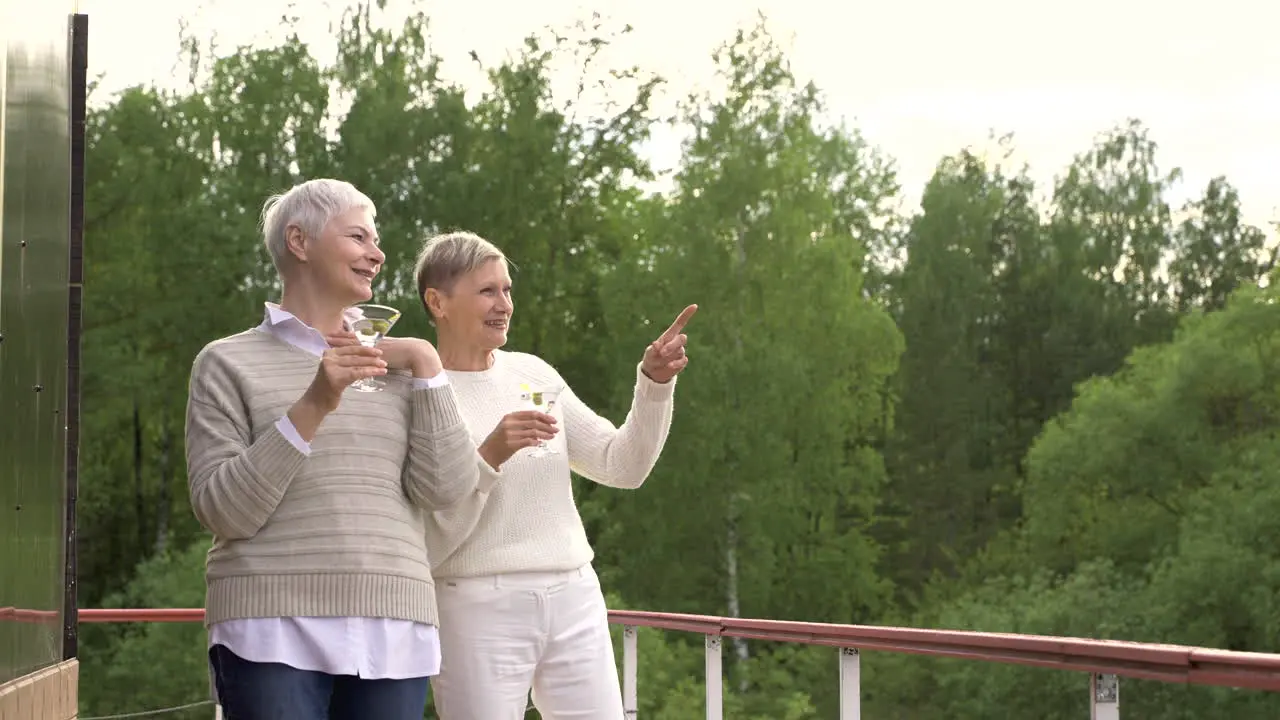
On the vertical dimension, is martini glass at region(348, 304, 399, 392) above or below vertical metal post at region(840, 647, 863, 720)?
above

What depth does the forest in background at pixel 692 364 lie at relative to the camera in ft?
85.8

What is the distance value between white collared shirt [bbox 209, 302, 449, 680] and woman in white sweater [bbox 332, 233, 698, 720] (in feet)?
1.85

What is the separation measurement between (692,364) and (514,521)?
2407 centimetres

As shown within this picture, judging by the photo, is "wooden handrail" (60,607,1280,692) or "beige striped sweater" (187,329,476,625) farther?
"beige striped sweater" (187,329,476,625)

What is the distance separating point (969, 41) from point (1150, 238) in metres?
8.70

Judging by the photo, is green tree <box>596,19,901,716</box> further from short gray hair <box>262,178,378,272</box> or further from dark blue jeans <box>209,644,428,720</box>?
dark blue jeans <box>209,644,428,720</box>

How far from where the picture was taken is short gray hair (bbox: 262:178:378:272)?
8.70 ft

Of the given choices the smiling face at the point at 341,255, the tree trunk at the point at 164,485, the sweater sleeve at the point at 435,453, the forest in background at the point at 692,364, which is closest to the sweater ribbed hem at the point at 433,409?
the sweater sleeve at the point at 435,453

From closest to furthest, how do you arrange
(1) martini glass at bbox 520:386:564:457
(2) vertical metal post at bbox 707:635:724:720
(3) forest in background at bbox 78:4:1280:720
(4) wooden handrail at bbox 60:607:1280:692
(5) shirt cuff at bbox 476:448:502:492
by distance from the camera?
1. (4) wooden handrail at bbox 60:607:1280:692
2. (5) shirt cuff at bbox 476:448:502:492
3. (1) martini glass at bbox 520:386:564:457
4. (2) vertical metal post at bbox 707:635:724:720
5. (3) forest in background at bbox 78:4:1280:720

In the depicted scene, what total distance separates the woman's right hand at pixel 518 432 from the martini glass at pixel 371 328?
0.47 m

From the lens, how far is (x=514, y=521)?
132 inches

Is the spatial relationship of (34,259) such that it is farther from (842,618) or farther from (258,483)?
(842,618)

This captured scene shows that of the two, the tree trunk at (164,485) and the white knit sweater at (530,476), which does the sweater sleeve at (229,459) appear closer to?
the white knit sweater at (530,476)

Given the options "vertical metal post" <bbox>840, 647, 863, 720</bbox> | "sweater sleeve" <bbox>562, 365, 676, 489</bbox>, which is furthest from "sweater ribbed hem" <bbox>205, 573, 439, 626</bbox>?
"vertical metal post" <bbox>840, 647, 863, 720</bbox>
